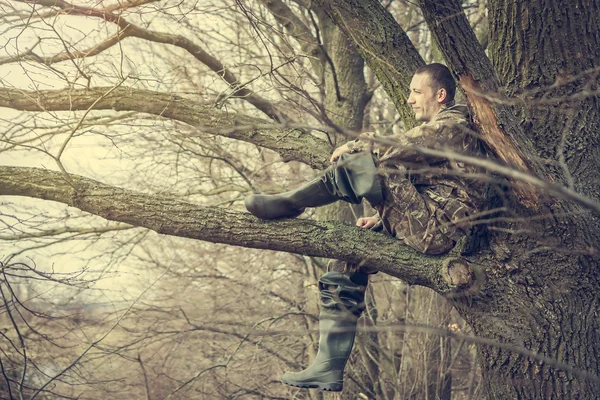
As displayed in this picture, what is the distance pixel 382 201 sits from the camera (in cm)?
405

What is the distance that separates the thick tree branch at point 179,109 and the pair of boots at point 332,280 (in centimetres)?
130

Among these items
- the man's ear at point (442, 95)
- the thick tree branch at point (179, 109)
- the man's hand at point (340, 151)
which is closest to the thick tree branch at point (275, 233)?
the man's hand at point (340, 151)

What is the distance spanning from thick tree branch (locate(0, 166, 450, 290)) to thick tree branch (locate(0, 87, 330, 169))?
4.35 ft

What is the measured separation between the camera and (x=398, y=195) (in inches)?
158

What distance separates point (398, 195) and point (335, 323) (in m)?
0.83

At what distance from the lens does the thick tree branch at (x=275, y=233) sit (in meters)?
4.11

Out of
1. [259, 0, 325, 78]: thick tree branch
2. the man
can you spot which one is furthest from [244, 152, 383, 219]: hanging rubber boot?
[259, 0, 325, 78]: thick tree branch

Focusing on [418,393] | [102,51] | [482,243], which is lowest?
[418,393]

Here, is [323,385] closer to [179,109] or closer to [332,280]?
[332,280]

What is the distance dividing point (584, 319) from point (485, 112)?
1.35 metres

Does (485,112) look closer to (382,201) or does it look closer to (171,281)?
(382,201)

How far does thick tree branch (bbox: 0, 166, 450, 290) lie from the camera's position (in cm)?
411

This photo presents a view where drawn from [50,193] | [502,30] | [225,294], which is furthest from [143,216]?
[225,294]

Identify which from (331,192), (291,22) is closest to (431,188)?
(331,192)
